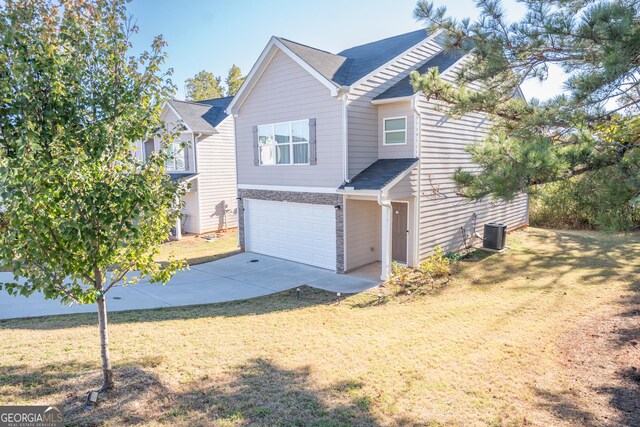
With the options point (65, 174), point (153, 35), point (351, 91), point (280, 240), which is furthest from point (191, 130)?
point (65, 174)

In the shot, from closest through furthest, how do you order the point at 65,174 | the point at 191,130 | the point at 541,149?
the point at 65,174 < the point at 541,149 < the point at 191,130

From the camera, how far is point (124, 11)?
4844 mm

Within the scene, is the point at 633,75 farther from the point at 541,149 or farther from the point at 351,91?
the point at 351,91

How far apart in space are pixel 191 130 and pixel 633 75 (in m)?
17.1

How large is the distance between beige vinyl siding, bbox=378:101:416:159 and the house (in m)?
0.03

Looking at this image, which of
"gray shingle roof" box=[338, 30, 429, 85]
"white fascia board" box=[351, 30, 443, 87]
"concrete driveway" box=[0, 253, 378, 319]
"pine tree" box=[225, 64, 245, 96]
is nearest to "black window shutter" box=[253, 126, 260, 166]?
"concrete driveway" box=[0, 253, 378, 319]

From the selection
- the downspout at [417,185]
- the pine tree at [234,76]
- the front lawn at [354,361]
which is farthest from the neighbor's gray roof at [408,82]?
the pine tree at [234,76]

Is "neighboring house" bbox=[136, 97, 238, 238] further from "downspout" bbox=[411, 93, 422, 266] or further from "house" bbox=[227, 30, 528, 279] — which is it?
"downspout" bbox=[411, 93, 422, 266]

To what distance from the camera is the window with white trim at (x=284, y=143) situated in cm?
1326

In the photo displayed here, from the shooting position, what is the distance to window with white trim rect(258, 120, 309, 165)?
43.5 feet

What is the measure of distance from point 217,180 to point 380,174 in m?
11.5

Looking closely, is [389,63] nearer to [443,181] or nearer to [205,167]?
[443,181]

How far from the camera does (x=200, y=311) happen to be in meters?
9.25

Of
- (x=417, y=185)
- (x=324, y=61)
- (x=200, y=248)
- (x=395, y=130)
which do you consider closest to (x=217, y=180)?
(x=200, y=248)
